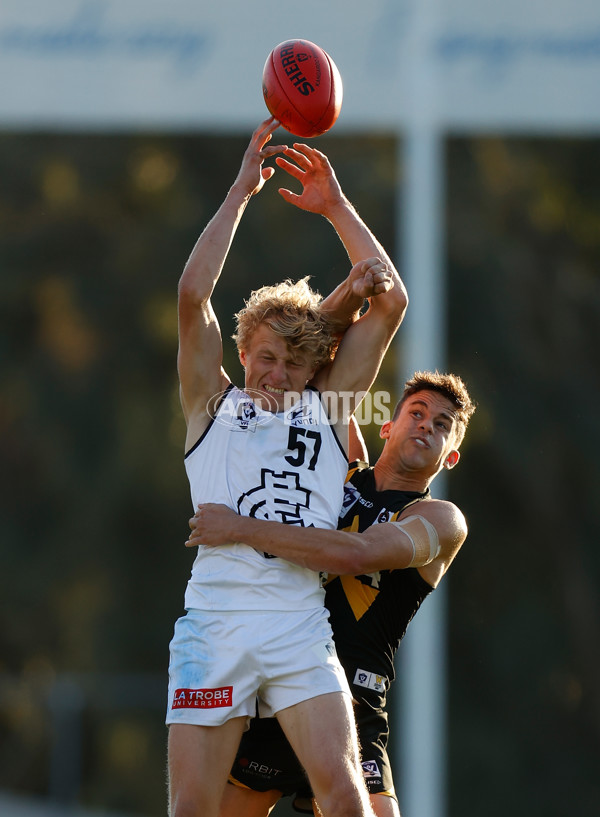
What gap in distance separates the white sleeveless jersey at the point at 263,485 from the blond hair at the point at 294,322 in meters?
0.17

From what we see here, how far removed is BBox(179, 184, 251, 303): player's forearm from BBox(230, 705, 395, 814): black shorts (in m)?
1.52

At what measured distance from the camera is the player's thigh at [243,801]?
15.9 feet

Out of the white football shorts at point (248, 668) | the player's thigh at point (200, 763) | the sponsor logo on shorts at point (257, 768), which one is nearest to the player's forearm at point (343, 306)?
the white football shorts at point (248, 668)

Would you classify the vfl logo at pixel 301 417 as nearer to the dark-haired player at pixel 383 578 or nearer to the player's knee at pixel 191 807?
the dark-haired player at pixel 383 578

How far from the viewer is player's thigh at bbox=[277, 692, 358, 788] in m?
4.16

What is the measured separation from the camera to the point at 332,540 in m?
4.42

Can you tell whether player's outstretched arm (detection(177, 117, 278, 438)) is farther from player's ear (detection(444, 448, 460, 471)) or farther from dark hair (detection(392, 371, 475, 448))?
player's ear (detection(444, 448, 460, 471))

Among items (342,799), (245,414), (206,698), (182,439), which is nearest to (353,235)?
(245,414)

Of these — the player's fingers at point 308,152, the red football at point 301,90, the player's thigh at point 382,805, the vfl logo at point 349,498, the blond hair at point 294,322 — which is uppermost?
the red football at point 301,90

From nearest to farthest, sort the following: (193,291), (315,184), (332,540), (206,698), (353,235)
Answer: (206,698)
(332,540)
(193,291)
(353,235)
(315,184)

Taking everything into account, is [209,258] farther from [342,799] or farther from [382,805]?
[382,805]

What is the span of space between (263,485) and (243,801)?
47.8 inches

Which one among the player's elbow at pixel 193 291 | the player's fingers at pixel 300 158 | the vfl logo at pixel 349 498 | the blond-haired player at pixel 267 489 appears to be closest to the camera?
the blond-haired player at pixel 267 489

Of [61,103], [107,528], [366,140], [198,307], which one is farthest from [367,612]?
[107,528]
